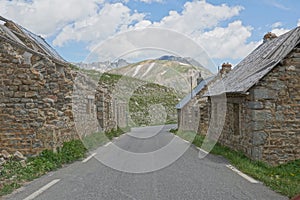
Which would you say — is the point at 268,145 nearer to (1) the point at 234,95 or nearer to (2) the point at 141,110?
(1) the point at 234,95

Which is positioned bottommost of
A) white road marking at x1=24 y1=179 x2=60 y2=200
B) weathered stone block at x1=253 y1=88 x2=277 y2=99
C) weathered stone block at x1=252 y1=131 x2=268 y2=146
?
white road marking at x1=24 y1=179 x2=60 y2=200

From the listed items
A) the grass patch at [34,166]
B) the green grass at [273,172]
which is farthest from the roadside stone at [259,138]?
the grass patch at [34,166]

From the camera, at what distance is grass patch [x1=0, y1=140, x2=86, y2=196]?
7.57 m

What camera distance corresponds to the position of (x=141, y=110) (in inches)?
2394

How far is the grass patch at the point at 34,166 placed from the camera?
7574mm

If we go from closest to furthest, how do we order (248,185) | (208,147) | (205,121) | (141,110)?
(248,185) → (208,147) → (205,121) → (141,110)

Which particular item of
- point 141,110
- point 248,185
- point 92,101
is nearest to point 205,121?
point 92,101

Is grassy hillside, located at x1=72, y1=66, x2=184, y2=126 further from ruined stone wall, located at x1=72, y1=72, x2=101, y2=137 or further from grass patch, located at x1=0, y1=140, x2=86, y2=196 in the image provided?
grass patch, located at x1=0, y1=140, x2=86, y2=196

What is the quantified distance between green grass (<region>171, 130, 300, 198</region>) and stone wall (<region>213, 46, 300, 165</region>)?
0.43 meters

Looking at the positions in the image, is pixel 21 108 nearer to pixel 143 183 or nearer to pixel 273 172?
pixel 143 183


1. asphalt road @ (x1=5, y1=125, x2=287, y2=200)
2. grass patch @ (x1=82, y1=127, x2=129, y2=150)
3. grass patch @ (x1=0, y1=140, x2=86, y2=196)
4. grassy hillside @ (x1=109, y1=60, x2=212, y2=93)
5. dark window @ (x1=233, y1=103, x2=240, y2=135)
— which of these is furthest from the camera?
grassy hillside @ (x1=109, y1=60, x2=212, y2=93)

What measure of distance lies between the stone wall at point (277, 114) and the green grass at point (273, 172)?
0.43 metres

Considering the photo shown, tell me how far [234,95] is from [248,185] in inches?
261

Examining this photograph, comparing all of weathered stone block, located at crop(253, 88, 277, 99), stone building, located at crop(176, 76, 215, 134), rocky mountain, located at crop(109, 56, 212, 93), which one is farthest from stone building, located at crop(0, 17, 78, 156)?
rocky mountain, located at crop(109, 56, 212, 93)
